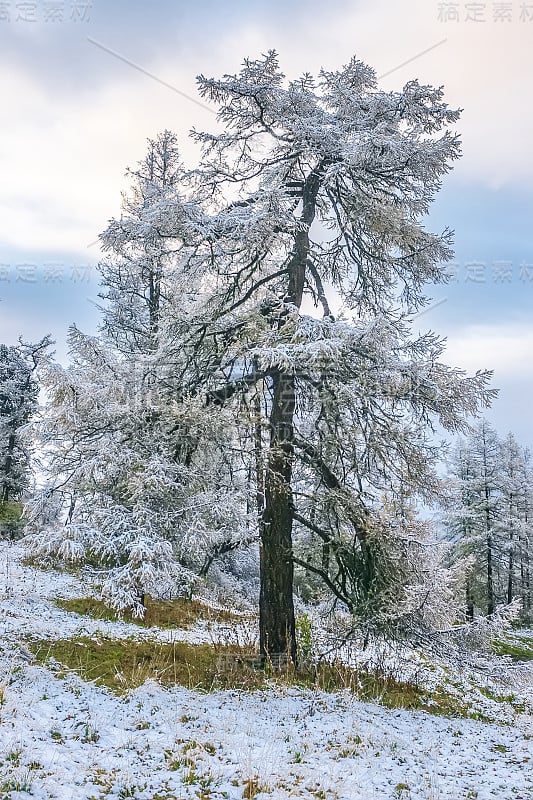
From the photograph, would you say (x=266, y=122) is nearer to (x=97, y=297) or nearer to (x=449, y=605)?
(x=449, y=605)

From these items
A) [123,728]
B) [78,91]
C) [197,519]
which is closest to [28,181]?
[78,91]

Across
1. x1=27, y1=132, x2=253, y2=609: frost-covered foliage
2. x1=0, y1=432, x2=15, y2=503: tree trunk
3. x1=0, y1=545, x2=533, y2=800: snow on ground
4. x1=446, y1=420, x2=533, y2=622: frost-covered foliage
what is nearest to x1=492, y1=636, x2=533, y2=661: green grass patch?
x1=446, y1=420, x2=533, y2=622: frost-covered foliage

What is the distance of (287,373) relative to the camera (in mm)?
7004

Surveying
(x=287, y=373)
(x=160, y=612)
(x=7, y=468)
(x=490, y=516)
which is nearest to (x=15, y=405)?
(x=7, y=468)

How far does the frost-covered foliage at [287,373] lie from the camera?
267 inches

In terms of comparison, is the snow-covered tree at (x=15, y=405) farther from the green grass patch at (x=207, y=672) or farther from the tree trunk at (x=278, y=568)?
the tree trunk at (x=278, y=568)

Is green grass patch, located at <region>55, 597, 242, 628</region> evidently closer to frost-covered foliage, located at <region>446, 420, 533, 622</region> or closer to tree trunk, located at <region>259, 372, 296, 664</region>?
tree trunk, located at <region>259, 372, 296, 664</region>

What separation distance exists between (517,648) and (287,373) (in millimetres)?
22734

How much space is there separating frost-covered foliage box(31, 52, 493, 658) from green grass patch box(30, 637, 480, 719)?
24.3 inches

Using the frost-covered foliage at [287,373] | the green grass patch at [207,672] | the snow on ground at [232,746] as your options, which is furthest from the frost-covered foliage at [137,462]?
the snow on ground at [232,746]

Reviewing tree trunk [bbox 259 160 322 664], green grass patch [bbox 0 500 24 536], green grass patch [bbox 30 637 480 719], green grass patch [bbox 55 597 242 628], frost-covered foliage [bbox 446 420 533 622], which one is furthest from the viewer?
frost-covered foliage [bbox 446 420 533 622]

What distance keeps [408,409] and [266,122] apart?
5417 millimetres

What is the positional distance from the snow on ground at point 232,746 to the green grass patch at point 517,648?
16149 mm

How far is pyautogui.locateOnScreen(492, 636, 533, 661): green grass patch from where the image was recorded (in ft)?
68.8
